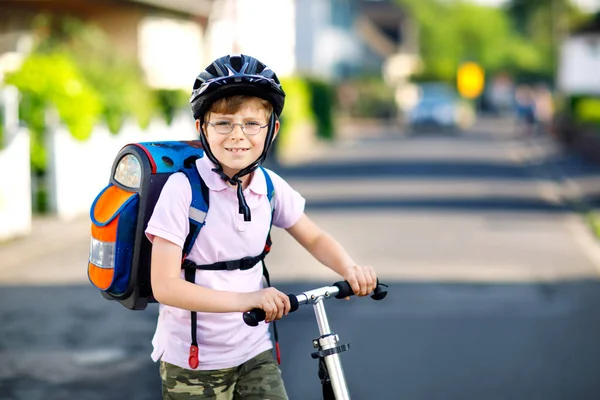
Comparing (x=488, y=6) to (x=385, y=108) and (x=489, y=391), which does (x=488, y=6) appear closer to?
(x=385, y=108)

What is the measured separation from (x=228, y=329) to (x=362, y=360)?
3.72 m

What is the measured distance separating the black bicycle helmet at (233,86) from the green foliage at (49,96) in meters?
11.7

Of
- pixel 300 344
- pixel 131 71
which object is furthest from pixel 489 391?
pixel 131 71

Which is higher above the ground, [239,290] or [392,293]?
[239,290]

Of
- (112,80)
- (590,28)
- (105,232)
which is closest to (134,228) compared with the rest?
(105,232)

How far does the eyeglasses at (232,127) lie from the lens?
124 inches

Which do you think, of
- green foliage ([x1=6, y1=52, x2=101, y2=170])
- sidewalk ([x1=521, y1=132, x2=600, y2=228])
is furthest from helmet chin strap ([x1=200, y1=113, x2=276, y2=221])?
sidewalk ([x1=521, y1=132, x2=600, y2=228])

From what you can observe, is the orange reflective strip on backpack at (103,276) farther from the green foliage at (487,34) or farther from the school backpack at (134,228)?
the green foliage at (487,34)

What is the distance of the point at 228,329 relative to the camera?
3.30m

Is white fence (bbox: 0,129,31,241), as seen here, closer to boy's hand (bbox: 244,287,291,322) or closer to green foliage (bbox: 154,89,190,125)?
green foliage (bbox: 154,89,190,125)

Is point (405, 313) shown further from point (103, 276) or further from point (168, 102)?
point (168, 102)

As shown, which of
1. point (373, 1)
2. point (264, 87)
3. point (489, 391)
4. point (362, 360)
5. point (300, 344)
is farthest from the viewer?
point (373, 1)

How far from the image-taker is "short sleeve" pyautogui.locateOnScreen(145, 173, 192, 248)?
122 inches

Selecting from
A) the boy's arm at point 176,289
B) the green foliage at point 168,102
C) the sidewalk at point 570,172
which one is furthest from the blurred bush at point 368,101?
the boy's arm at point 176,289
